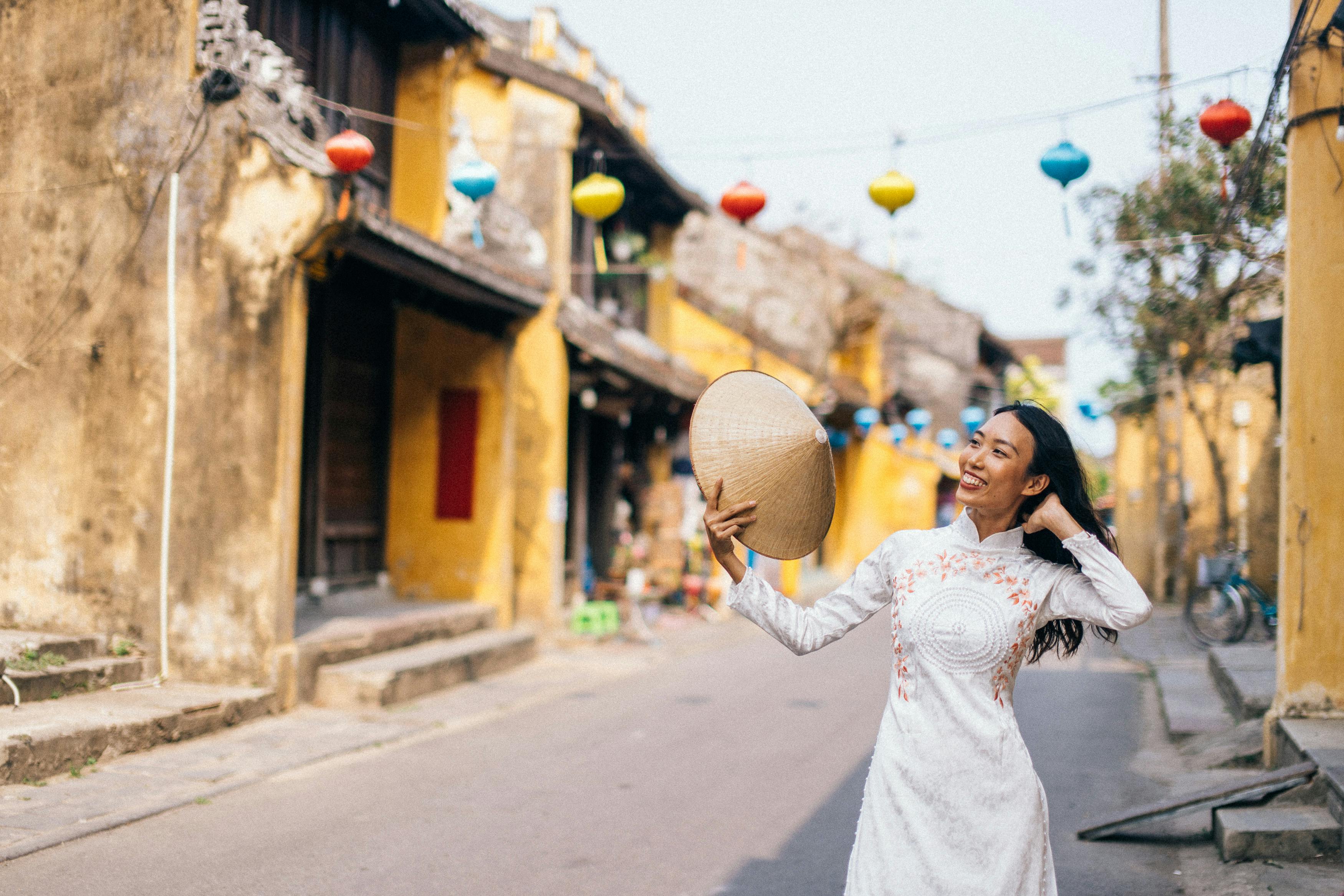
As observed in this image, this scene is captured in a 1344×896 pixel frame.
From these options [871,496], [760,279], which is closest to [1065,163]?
[760,279]

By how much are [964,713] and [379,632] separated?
8.51m

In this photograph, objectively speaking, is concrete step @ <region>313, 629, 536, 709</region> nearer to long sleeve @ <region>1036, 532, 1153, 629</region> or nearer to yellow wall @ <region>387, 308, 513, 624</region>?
yellow wall @ <region>387, 308, 513, 624</region>

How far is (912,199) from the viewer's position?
7.94 m

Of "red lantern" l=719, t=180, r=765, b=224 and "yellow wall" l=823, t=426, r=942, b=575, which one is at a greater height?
"red lantern" l=719, t=180, r=765, b=224

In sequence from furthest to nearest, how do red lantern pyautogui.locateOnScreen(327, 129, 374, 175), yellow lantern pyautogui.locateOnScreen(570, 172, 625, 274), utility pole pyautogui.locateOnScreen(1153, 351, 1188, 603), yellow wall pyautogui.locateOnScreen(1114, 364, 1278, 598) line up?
yellow wall pyautogui.locateOnScreen(1114, 364, 1278, 598), utility pole pyautogui.locateOnScreen(1153, 351, 1188, 603), yellow lantern pyautogui.locateOnScreen(570, 172, 625, 274), red lantern pyautogui.locateOnScreen(327, 129, 374, 175)

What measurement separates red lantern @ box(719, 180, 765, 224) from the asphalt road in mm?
3880

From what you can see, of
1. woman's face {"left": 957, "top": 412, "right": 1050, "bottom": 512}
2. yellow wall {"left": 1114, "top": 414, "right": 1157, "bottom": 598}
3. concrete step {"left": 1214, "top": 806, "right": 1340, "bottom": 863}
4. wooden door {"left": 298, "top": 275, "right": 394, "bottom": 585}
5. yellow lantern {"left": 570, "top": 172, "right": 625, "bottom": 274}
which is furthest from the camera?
yellow wall {"left": 1114, "top": 414, "right": 1157, "bottom": 598}

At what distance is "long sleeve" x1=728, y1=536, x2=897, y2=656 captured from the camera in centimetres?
274

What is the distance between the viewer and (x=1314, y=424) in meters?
6.48

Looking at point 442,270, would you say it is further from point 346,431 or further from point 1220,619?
point 1220,619

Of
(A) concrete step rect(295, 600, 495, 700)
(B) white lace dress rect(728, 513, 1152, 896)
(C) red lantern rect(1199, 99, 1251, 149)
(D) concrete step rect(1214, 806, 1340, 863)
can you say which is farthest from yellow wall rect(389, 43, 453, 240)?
→ (B) white lace dress rect(728, 513, 1152, 896)

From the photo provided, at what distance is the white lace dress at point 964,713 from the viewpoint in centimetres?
253

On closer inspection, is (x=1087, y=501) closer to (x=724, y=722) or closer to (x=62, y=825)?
(x=62, y=825)

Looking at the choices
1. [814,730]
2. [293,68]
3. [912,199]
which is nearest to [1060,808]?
[814,730]
